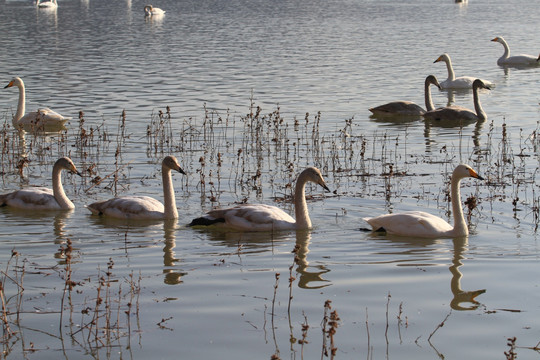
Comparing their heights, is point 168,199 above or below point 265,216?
above

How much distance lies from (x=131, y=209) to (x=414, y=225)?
3.57 meters

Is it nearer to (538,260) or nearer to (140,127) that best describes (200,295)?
(538,260)

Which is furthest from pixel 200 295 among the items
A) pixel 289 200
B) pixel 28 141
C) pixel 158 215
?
pixel 28 141

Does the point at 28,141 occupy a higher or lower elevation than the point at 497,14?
lower

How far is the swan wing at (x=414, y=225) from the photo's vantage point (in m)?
10.6

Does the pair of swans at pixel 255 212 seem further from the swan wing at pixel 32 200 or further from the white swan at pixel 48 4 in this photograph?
the white swan at pixel 48 4

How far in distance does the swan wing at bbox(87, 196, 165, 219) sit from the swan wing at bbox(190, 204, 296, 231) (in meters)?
0.81

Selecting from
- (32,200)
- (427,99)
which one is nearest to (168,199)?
(32,200)

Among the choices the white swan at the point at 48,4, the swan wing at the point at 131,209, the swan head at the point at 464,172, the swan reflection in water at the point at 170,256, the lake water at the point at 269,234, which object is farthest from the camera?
the white swan at the point at 48,4

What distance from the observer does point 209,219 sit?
11062mm

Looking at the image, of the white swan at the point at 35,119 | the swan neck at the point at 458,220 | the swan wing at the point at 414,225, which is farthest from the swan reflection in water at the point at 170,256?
the white swan at the point at 35,119

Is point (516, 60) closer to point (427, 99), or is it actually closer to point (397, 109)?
point (427, 99)

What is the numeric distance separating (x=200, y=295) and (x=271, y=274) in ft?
3.26

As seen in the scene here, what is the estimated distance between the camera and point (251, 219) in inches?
432
